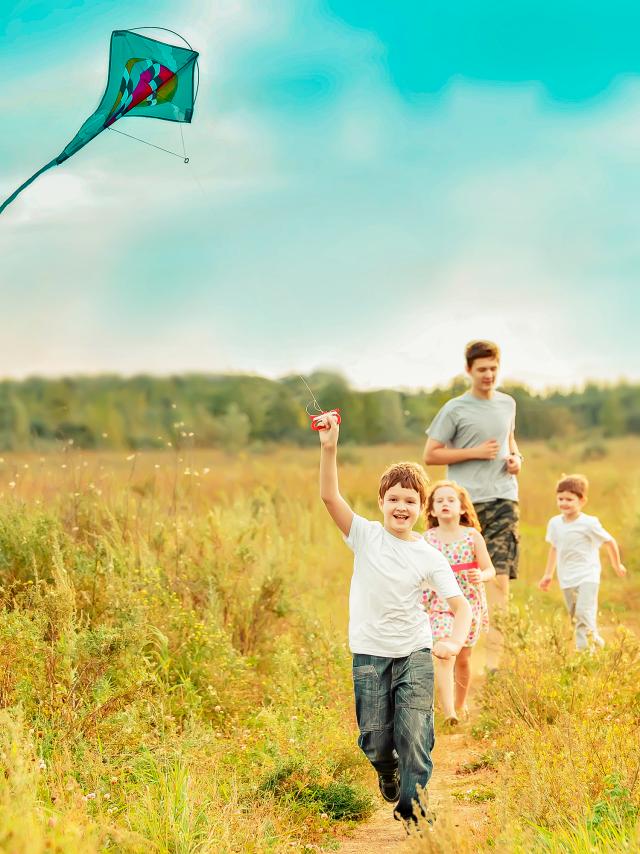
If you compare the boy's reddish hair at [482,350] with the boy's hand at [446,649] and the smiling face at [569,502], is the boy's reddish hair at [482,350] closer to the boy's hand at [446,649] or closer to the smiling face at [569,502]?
the smiling face at [569,502]

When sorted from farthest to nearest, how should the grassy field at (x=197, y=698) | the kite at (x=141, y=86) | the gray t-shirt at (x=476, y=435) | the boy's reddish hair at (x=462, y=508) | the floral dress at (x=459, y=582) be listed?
the gray t-shirt at (x=476, y=435)
the boy's reddish hair at (x=462, y=508)
the floral dress at (x=459, y=582)
the kite at (x=141, y=86)
the grassy field at (x=197, y=698)

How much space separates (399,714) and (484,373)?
327 cm

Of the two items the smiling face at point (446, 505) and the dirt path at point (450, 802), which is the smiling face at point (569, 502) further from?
the dirt path at point (450, 802)

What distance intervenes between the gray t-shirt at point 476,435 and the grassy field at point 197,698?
1.02 meters

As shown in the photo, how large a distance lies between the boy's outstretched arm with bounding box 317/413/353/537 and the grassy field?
1.21m

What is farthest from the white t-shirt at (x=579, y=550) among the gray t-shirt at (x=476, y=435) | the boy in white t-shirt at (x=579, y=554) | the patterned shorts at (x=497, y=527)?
the gray t-shirt at (x=476, y=435)

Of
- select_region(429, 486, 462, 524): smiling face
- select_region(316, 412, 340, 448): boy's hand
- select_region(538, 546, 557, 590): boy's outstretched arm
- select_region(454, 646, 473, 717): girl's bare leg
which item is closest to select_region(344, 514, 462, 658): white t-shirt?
select_region(316, 412, 340, 448): boy's hand

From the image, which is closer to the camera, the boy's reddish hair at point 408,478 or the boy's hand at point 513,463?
the boy's reddish hair at point 408,478

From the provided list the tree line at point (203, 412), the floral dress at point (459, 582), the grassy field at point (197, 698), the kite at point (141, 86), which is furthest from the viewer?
the tree line at point (203, 412)

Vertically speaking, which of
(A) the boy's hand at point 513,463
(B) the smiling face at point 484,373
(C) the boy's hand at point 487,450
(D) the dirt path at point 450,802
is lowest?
(D) the dirt path at point 450,802

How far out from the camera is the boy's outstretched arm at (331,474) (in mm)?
4711

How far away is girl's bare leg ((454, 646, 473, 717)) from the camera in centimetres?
691

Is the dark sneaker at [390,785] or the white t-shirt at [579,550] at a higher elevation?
the white t-shirt at [579,550]

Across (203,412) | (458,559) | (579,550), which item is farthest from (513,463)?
(203,412)
